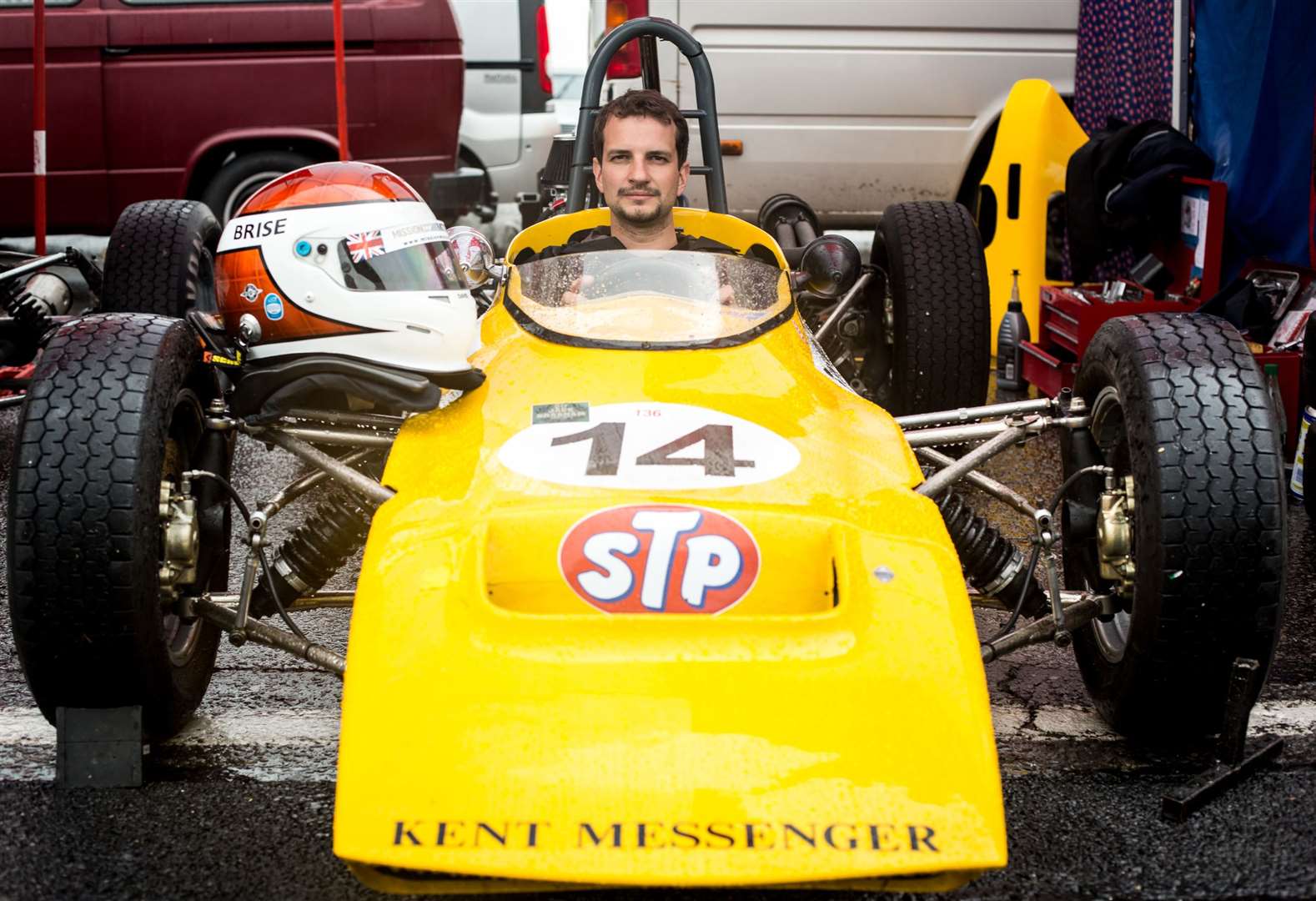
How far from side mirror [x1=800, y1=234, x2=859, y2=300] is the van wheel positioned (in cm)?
541

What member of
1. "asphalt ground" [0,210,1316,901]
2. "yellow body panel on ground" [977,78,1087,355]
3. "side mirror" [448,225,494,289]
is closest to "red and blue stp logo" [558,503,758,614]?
"asphalt ground" [0,210,1316,901]

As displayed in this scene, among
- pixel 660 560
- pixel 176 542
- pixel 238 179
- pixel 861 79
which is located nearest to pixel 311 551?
pixel 176 542

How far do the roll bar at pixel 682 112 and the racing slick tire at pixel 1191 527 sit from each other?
2.02m

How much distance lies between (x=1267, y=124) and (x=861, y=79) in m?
2.67

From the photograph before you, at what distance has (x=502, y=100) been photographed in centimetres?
1007

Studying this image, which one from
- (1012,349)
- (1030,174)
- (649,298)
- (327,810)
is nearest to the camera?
(327,810)

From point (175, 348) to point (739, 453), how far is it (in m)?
1.22

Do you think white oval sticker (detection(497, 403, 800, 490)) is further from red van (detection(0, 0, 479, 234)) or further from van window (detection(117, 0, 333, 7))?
van window (detection(117, 0, 333, 7))

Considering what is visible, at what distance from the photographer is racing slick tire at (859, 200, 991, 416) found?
504 cm

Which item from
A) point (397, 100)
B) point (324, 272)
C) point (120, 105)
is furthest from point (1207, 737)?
point (120, 105)

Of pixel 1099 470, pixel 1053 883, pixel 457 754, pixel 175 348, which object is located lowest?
pixel 1053 883

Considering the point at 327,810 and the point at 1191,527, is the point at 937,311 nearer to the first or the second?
the point at 1191,527

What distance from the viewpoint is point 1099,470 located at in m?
3.41

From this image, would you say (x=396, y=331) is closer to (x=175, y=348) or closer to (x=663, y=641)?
(x=175, y=348)
